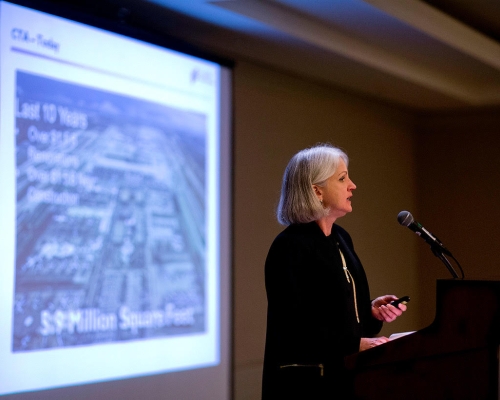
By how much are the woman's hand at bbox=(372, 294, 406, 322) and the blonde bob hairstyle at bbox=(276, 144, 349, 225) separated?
38 centimetres

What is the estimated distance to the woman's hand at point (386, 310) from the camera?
2.25 meters

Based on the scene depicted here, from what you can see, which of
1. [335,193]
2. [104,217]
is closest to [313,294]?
[335,193]

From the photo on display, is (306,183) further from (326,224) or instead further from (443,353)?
(443,353)

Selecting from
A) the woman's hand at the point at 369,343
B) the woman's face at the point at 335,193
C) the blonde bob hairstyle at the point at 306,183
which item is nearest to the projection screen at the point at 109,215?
the blonde bob hairstyle at the point at 306,183

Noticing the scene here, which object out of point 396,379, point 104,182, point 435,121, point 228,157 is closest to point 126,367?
point 104,182

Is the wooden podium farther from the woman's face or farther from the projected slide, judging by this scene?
the projected slide

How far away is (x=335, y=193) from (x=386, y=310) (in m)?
0.42

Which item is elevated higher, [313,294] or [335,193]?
[335,193]

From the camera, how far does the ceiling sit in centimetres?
445

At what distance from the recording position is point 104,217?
12.8 ft

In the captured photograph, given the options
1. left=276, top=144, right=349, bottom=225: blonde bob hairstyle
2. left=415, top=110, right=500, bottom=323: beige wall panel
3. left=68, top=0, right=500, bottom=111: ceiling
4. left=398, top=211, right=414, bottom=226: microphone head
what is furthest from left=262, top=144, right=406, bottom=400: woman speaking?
left=415, top=110, right=500, bottom=323: beige wall panel

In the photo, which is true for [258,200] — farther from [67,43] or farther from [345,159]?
[345,159]

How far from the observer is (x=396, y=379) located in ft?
6.77

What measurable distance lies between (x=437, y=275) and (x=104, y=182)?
4.50 meters
